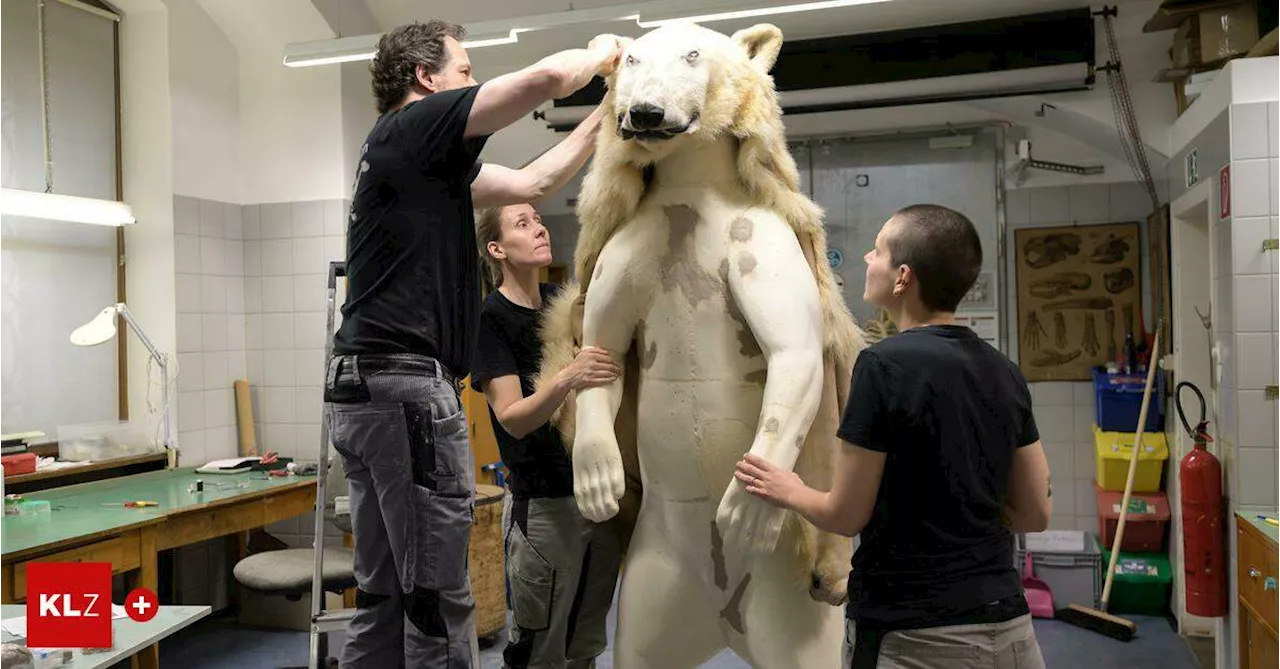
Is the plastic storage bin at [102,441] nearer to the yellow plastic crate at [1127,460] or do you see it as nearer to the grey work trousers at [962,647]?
the grey work trousers at [962,647]

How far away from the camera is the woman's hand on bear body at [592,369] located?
5.83 ft

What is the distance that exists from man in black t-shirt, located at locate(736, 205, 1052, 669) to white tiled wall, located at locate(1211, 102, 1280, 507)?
96.7 inches

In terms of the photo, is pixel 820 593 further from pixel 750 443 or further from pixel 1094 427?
pixel 1094 427

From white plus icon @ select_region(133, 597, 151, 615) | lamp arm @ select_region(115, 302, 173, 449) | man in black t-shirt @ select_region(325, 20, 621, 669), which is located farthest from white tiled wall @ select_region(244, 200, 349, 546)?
man in black t-shirt @ select_region(325, 20, 621, 669)

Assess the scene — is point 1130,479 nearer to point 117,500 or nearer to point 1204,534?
point 1204,534

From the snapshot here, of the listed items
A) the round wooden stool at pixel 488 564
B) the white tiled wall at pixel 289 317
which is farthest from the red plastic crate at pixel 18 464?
the round wooden stool at pixel 488 564

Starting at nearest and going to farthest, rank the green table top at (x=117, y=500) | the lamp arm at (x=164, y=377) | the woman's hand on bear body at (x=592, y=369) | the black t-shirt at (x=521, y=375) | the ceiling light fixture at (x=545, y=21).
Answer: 1. the woman's hand on bear body at (x=592, y=369)
2. the black t-shirt at (x=521, y=375)
3. the green table top at (x=117, y=500)
4. the ceiling light fixture at (x=545, y=21)
5. the lamp arm at (x=164, y=377)

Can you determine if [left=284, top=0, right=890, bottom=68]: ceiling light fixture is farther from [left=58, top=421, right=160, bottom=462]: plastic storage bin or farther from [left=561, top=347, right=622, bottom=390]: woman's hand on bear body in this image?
[left=561, top=347, right=622, bottom=390]: woman's hand on bear body

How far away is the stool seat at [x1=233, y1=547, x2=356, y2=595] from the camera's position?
12.2 ft

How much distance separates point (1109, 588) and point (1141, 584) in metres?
0.21

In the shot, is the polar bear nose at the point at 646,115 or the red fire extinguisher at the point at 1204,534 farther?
the red fire extinguisher at the point at 1204,534

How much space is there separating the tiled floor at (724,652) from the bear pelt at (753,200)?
2.60 metres

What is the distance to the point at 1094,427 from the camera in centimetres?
546

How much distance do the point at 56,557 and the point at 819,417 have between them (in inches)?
104
